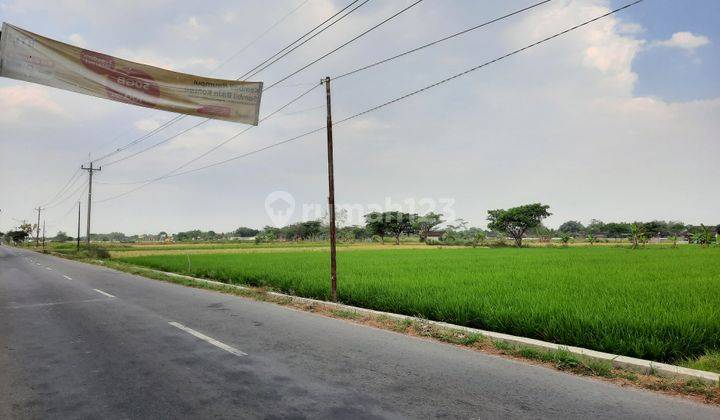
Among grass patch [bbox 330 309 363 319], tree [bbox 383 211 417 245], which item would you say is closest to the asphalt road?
grass patch [bbox 330 309 363 319]

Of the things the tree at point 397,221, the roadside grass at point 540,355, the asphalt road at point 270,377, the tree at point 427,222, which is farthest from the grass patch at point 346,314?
the tree at point 427,222

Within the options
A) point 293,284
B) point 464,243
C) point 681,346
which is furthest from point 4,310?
point 464,243

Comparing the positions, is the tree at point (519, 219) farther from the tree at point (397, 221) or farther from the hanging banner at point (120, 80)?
the hanging banner at point (120, 80)

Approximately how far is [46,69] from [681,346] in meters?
12.9

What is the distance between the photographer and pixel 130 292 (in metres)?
13.8

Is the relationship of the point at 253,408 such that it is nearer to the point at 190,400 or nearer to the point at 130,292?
the point at 190,400

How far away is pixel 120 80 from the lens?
952 centimetres

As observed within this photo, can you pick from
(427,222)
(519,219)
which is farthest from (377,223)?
(519,219)

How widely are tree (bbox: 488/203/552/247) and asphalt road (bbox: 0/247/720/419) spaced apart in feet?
266

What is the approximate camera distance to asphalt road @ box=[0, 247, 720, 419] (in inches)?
162

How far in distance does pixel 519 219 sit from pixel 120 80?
85886 millimetres

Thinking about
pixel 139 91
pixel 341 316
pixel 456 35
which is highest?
pixel 456 35

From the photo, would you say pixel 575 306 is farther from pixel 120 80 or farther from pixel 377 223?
pixel 377 223

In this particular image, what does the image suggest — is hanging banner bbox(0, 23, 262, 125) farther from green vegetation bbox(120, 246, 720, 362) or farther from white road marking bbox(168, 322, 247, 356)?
green vegetation bbox(120, 246, 720, 362)
